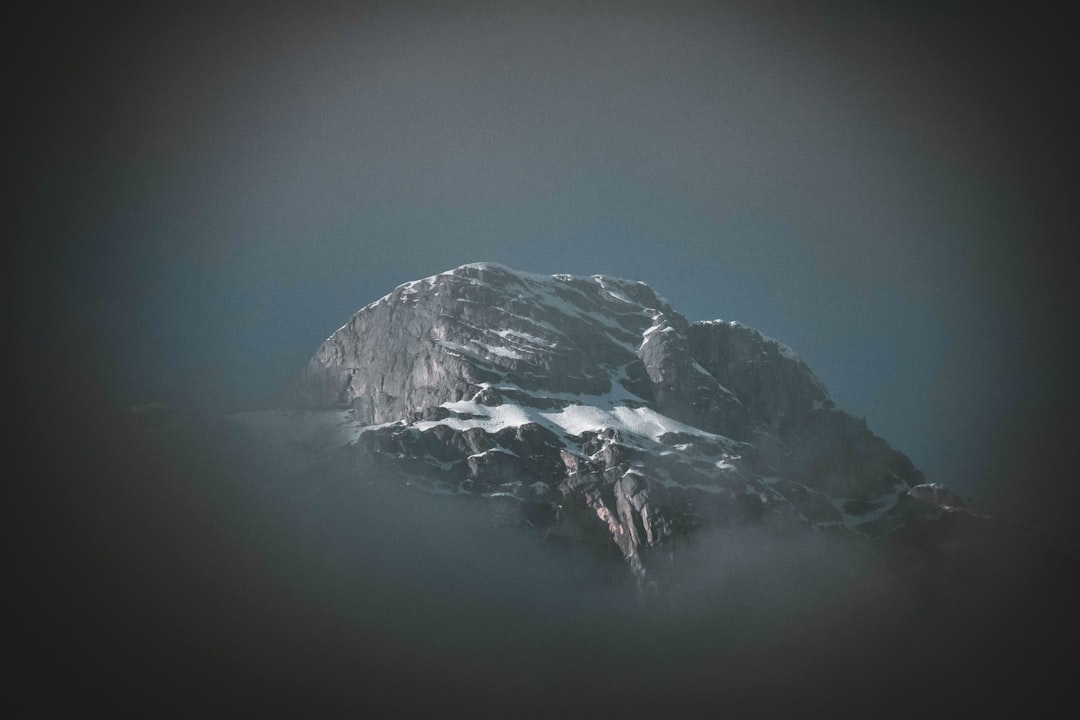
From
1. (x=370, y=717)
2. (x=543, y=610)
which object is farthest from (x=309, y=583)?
(x=543, y=610)

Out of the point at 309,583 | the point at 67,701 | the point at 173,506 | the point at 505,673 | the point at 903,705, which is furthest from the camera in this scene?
the point at 903,705

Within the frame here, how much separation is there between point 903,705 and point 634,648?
46.5 m

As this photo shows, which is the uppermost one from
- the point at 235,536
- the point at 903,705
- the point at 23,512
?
the point at 23,512

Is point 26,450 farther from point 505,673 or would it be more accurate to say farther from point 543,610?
point 543,610

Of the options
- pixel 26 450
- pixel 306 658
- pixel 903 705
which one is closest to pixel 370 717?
pixel 306 658

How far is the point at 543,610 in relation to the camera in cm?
19888

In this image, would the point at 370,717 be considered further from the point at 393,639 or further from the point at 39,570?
the point at 39,570

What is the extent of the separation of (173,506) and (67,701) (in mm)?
38567

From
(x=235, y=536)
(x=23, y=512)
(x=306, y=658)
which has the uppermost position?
(x=23, y=512)

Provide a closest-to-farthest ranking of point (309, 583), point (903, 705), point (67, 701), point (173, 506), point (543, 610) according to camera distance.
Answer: point (67, 701), point (173, 506), point (309, 583), point (903, 705), point (543, 610)

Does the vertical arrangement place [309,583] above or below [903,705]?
above

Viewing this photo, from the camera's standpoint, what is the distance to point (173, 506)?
421ft

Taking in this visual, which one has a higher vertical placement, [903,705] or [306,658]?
[306,658]

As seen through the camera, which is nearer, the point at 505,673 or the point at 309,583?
the point at 309,583
